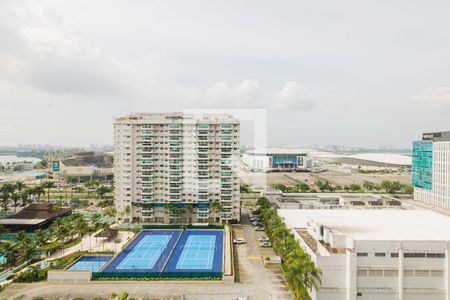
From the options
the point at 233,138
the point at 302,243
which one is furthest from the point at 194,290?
the point at 233,138

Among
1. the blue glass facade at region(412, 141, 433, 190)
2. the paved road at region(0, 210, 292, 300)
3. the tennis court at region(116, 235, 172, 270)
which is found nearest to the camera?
the paved road at region(0, 210, 292, 300)

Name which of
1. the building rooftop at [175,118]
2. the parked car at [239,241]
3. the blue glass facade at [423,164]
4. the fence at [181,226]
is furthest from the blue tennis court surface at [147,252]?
the blue glass facade at [423,164]

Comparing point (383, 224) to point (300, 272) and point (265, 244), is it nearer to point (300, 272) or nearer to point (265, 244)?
point (300, 272)

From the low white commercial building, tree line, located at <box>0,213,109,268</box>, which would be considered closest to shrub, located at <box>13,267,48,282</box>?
tree line, located at <box>0,213,109,268</box>

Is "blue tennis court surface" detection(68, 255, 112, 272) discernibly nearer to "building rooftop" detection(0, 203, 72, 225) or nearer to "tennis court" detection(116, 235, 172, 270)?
"tennis court" detection(116, 235, 172, 270)

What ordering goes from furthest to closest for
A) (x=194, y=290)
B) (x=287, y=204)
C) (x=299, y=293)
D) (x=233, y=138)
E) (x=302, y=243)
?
(x=287, y=204), (x=233, y=138), (x=302, y=243), (x=194, y=290), (x=299, y=293)

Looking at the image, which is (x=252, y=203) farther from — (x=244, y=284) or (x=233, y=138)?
(x=244, y=284)
